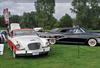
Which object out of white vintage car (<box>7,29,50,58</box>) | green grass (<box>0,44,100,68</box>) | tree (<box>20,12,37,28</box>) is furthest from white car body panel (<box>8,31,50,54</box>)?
tree (<box>20,12,37,28</box>)

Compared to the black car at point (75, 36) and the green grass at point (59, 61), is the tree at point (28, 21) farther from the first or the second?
the green grass at point (59, 61)

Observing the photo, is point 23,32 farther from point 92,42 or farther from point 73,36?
point 92,42

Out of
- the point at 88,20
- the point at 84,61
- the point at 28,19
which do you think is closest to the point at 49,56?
the point at 84,61

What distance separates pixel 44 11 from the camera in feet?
214

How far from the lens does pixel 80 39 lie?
17.8 meters

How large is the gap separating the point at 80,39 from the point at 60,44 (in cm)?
174

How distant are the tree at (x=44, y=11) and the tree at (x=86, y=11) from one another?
6.30 m

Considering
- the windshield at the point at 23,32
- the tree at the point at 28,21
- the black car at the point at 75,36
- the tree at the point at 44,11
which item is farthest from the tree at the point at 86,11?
the windshield at the point at 23,32

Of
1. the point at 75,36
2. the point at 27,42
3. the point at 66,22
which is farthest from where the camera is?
the point at 66,22

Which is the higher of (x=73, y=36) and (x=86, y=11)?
(x=73, y=36)

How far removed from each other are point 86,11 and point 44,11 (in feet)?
34.0

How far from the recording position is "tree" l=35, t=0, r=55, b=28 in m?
64.3

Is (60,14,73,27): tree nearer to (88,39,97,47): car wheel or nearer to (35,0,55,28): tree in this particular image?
(35,0,55,28): tree

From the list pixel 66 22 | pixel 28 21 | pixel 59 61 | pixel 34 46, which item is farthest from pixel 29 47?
pixel 66 22
